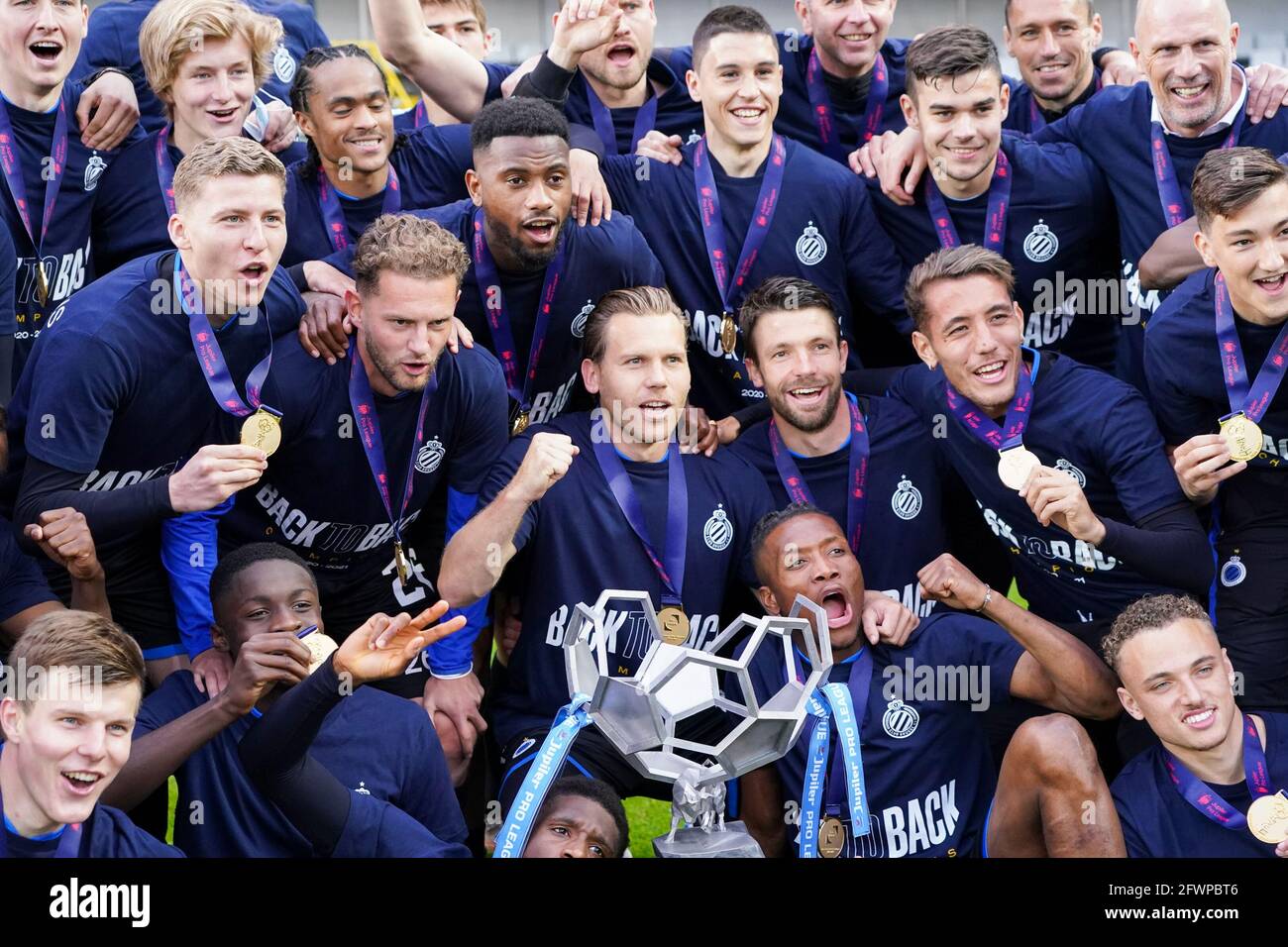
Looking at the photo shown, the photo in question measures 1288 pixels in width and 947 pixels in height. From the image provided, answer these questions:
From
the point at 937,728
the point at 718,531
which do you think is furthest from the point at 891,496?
the point at 937,728

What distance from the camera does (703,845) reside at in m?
4.59

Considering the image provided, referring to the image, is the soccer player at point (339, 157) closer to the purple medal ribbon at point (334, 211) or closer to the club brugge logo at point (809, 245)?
the purple medal ribbon at point (334, 211)

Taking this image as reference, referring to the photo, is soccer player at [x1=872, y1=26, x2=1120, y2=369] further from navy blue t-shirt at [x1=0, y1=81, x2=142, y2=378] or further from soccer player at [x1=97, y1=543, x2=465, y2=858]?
navy blue t-shirt at [x1=0, y1=81, x2=142, y2=378]

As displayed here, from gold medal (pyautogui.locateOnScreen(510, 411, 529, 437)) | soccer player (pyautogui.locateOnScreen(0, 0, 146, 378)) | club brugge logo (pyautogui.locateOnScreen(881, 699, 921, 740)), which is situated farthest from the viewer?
gold medal (pyautogui.locateOnScreen(510, 411, 529, 437))

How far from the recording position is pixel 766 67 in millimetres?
6480

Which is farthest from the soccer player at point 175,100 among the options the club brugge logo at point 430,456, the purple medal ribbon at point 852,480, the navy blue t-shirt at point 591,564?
the purple medal ribbon at point 852,480

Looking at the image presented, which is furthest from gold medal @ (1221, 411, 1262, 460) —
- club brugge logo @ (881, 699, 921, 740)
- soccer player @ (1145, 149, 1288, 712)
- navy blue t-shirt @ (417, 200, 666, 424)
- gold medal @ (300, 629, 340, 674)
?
gold medal @ (300, 629, 340, 674)

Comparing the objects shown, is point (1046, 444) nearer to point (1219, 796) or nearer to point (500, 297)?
point (1219, 796)

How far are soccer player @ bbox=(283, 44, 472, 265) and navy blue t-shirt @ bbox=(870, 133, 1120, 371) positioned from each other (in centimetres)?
192

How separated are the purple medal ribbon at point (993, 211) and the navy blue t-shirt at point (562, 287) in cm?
106

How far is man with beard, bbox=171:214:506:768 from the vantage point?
5539 mm

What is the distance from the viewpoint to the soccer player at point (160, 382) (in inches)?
204
